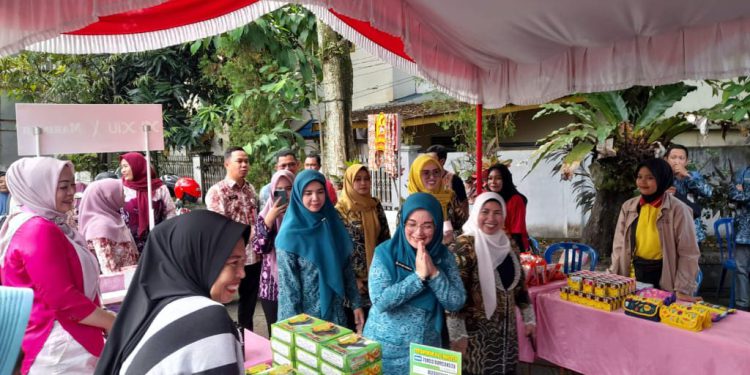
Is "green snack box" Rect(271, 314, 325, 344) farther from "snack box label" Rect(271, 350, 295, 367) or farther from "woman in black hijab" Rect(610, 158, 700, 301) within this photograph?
"woman in black hijab" Rect(610, 158, 700, 301)

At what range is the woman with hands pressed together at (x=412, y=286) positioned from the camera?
91.2 inches

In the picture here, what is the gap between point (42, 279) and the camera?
1.90 metres

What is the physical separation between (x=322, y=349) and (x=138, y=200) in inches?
130

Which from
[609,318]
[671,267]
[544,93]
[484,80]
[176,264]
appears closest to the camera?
[176,264]

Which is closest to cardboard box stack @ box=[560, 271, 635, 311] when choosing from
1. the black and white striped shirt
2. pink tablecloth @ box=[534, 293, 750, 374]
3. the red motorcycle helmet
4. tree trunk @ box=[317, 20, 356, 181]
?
pink tablecloth @ box=[534, 293, 750, 374]

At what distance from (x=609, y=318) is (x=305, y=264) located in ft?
6.28

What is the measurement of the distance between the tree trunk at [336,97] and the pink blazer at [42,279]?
4.75 m

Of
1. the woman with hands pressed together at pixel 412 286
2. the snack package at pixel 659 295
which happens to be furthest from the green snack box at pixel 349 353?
the snack package at pixel 659 295

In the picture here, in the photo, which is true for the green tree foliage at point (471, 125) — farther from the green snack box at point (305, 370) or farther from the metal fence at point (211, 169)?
the green snack box at point (305, 370)

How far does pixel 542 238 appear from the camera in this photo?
→ 9695mm

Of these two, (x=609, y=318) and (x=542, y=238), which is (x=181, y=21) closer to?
(x=609, y=318)

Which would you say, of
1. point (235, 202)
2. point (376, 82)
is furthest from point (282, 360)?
point (376, 82)

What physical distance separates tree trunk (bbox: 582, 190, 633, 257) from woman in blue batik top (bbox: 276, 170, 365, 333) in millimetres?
4893

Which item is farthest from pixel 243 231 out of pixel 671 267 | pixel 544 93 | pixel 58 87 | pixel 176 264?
pixel 58 87
